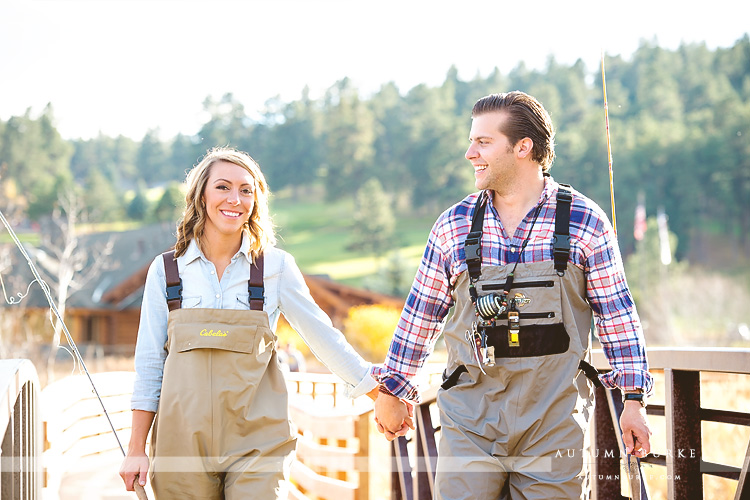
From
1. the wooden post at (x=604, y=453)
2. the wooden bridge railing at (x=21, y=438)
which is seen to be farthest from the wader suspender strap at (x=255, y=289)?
the wooden post at (x=604, y=453)

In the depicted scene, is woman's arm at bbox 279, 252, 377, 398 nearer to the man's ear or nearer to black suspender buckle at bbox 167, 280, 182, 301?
black suspender buckle at bbox 167, 280, 182, 301

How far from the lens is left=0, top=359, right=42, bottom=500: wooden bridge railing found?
2395 mm

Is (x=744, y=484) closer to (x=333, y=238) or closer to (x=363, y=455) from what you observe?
(x=363, y=455)

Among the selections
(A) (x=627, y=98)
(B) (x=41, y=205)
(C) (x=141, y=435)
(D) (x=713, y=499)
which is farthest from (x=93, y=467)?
(A) (x=627, y=98)

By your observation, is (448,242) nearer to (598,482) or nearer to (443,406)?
(443,406)

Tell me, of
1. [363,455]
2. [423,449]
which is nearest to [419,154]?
[363,455]

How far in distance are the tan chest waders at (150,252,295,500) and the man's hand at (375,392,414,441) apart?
0.45 metres

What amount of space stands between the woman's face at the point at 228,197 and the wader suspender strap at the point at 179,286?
0.55 ft

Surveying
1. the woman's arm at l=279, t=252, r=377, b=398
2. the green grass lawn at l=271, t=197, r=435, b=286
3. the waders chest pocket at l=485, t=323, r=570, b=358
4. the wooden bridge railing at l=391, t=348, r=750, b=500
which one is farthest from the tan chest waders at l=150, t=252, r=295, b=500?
the green grass lawn at l=271, t=197, r=435, b=286

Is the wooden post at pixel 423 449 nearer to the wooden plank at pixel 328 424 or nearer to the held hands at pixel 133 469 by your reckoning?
the wooden plank at pixel 328 424

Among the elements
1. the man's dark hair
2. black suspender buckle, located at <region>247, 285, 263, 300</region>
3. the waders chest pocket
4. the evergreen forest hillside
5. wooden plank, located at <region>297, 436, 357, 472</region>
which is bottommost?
wooden plank, located at <region>297, 436, 357, 472</region>

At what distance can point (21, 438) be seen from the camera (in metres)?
2.71

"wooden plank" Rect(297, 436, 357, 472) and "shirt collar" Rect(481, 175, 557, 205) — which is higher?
"shirt collar" Rect(481, 175, 557, 205)

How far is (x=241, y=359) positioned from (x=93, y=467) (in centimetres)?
322
